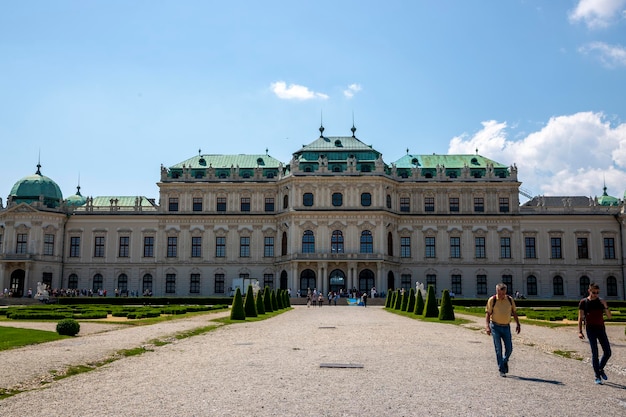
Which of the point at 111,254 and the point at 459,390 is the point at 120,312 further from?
the point at 111,254

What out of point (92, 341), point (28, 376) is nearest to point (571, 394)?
point (28, 376)

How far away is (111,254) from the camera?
215ft

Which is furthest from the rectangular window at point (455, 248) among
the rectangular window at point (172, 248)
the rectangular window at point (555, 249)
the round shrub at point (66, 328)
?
the round shrub at point (66, 328)

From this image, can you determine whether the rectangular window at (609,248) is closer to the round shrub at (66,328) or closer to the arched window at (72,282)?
the arched window at (72,282)

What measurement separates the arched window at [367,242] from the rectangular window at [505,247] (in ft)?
41.8

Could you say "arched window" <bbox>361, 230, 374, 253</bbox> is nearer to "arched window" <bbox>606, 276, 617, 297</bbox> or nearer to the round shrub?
"arched window" <bbox>606, 276, 617, 297</bbox>

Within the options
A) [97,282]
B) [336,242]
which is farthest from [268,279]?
[97,282]

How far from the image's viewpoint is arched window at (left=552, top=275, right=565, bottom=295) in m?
63.1

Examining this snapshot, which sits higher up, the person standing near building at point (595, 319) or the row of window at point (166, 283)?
the row of window at point (166, 283)

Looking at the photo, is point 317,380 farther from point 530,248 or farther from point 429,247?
point 530,248

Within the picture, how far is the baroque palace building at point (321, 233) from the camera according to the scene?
6216 centimetres

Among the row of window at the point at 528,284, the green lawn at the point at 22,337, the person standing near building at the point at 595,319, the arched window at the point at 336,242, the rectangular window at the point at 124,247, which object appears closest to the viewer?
the person standing near building at the point at 595,319

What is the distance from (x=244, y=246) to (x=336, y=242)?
9.43 meters

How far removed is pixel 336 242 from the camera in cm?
6228
